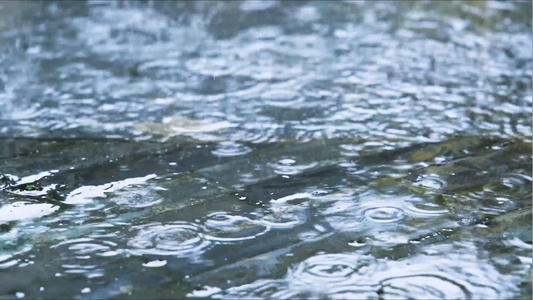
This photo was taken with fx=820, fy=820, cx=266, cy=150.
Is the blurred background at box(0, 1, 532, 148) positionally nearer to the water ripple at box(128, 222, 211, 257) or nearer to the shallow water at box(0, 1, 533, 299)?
the shallow water at box(0, 1, 533, 299)

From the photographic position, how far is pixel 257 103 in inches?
123

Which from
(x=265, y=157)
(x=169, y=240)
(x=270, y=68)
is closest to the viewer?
(x=169, y=240)

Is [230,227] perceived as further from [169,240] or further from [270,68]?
[270,68]

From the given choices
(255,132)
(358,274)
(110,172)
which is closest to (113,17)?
(255,132)

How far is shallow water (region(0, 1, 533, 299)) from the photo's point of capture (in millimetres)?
1787

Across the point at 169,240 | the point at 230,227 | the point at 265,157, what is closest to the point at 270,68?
the point at 265,157

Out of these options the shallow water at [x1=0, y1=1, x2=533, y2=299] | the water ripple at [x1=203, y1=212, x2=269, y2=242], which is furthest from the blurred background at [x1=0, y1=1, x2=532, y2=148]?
the water ripple at [x1=203, y1=212, x2=269, y2=242]

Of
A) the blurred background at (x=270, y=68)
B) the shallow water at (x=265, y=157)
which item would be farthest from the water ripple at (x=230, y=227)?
the blurred background at (x=270, y=68)

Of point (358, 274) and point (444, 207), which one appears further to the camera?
point (444, 207)

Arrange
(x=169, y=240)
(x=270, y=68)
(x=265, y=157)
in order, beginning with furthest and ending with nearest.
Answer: (x=270, y=68)
(x=265, y=157)
(x=169, y=240)

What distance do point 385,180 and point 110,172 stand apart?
2.63ft

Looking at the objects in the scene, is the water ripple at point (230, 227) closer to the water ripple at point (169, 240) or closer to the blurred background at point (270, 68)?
the water ripple at point (169, 240)

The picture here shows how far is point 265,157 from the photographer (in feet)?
8.45

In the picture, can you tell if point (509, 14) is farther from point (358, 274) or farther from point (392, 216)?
point (358, 274)
